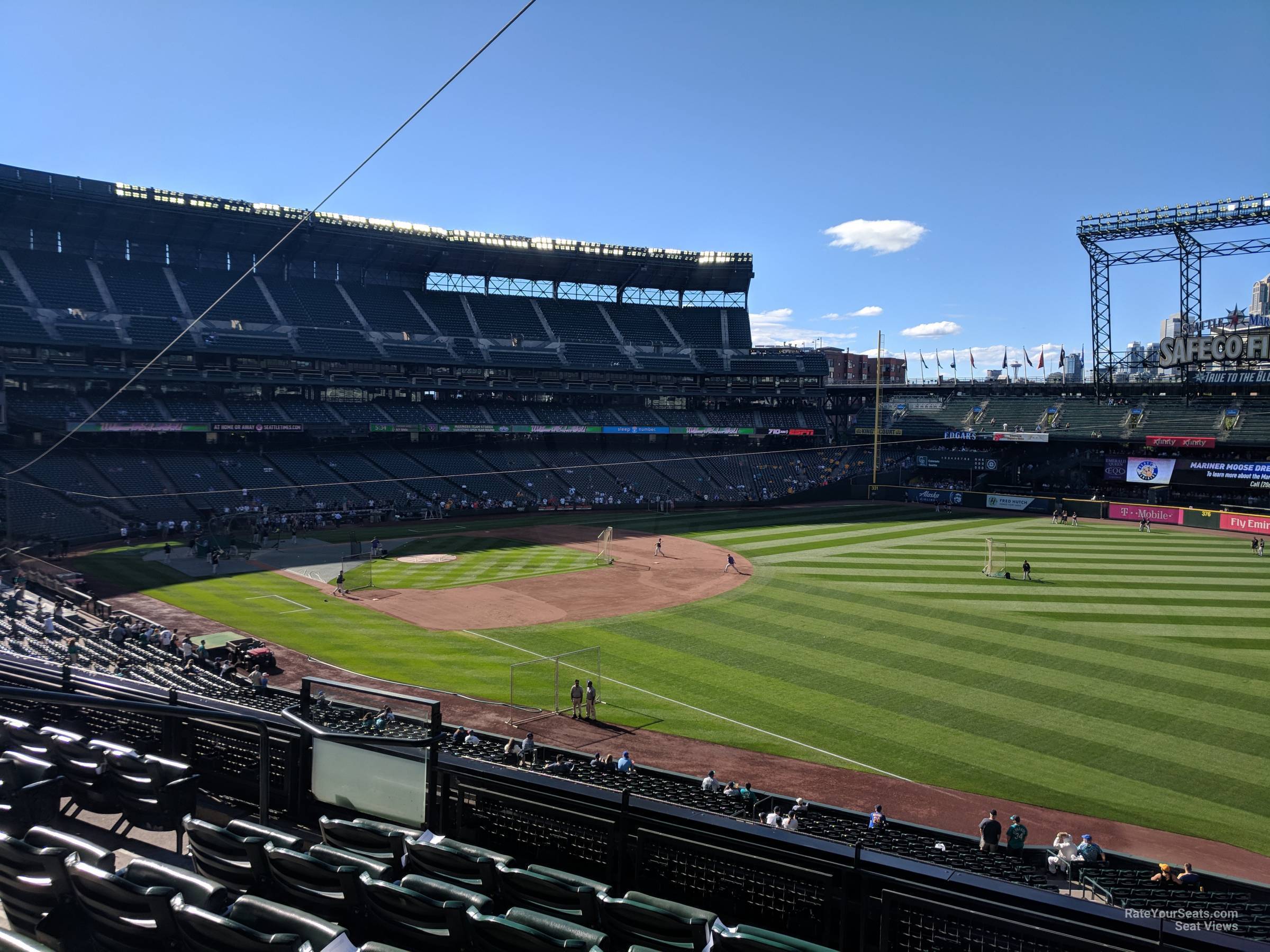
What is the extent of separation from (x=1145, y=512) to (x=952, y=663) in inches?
1723

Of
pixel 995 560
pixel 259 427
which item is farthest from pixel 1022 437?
pixel 259 427

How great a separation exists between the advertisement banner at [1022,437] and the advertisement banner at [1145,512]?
448 inches

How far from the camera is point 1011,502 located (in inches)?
2645

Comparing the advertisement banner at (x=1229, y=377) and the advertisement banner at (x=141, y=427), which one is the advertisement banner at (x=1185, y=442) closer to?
the advertisement banner at (x=1229, y=377)

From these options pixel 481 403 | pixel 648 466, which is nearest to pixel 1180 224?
pixel 648 466

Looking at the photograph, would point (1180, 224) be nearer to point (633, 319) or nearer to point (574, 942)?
point (633, 319)

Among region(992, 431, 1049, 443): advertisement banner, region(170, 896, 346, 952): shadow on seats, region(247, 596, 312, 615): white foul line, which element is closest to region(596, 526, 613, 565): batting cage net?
region(247, 596, 312, 615): white foul line

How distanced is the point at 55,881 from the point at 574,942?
11.7 feet

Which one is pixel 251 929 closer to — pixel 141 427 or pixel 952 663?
pixel 952 663

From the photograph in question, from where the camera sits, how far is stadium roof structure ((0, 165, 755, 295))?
196 feet

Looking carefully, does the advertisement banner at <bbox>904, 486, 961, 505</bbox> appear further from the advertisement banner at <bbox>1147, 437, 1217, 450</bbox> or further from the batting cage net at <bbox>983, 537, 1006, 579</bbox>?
the batting cage net at <bbox>983, 537, 1006, 579</bbox>

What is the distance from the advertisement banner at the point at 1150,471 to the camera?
217 feet

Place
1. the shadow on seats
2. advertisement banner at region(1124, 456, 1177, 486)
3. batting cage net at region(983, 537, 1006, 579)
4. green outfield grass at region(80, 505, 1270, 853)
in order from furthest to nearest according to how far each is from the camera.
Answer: advertisement banner at region(1124, 456, 1177, 486) → batting cage net at region(983, 537, 1006, 579) → green outfield grass at region(80, 505, 1270, 853) → the shadow on seats

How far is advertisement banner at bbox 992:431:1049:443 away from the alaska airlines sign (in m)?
11.5
